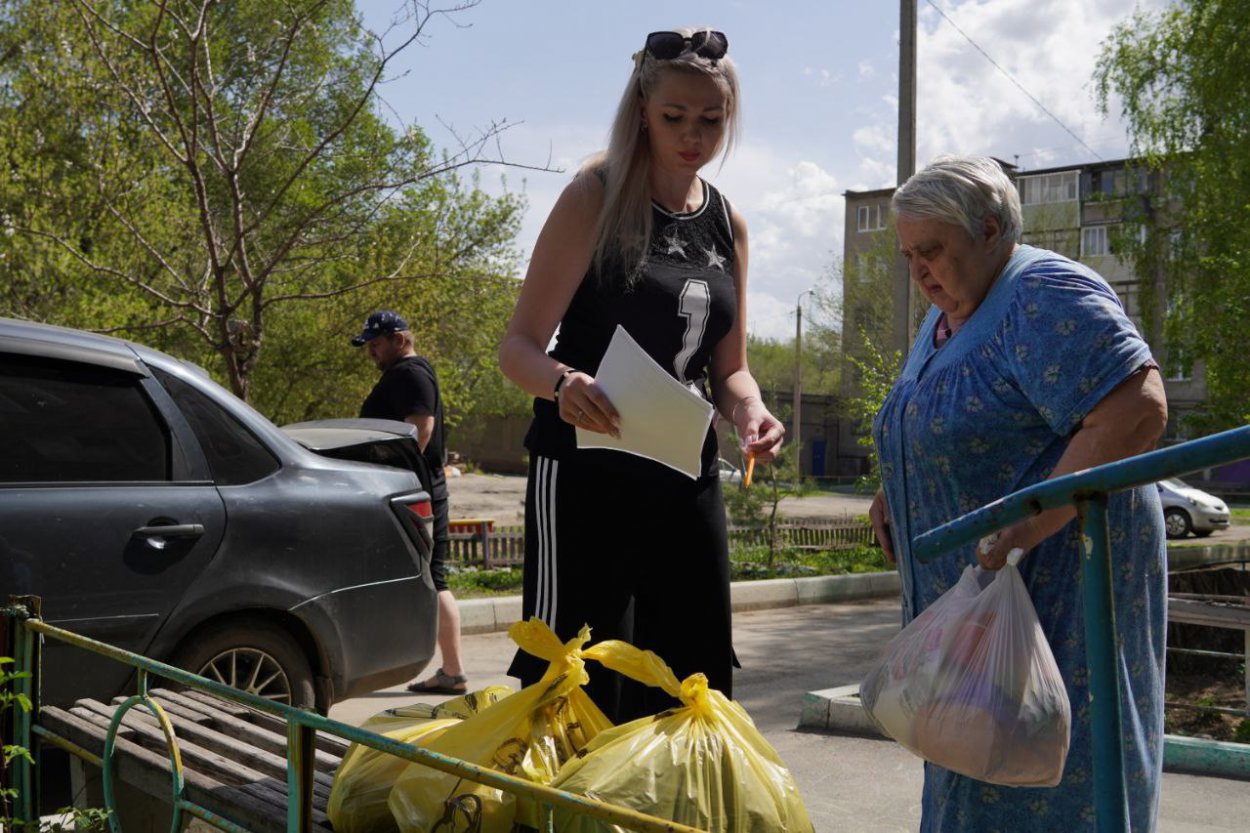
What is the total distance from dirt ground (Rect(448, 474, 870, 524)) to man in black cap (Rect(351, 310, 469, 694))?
57.9 ft

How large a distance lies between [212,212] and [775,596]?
286 inches

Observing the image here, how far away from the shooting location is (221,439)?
471 cm

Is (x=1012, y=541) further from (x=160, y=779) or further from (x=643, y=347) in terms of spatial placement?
(x=160, y=779)

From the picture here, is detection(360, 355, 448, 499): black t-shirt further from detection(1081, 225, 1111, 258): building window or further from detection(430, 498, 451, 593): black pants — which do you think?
detection(1081, 225, 1111, 258): building window

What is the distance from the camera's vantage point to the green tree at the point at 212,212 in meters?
10.8

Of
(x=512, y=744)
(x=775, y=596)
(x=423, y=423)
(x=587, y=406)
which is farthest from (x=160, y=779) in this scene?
(x=775, y=596)

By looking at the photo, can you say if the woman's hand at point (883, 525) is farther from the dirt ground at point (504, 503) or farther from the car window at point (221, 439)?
the dirt ground at point (504, 503)

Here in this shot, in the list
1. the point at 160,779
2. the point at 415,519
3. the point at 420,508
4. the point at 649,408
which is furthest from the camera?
the point at 420,508

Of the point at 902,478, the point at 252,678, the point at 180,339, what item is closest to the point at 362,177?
the point at 180,339

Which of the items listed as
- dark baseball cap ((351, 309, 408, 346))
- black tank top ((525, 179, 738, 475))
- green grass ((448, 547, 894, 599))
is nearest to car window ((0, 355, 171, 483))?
black tank top ((525, 179, 738, 475))

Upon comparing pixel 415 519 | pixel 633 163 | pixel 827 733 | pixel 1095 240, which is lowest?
pixel 827 733

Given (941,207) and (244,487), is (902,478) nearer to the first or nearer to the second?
(941,207)

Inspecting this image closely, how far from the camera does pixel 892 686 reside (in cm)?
201

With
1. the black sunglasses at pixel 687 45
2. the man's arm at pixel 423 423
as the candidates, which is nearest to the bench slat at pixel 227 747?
the black sunglasses at pixel 687 45
